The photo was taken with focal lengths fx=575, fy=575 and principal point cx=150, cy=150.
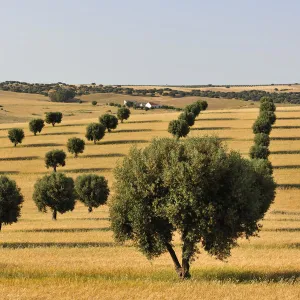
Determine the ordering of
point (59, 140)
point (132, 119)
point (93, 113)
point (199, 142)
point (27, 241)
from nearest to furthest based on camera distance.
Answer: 1. point (199, 142)
2. point (27, 241)
3. point (59, 140)
4. point (132, 119)
5. point (93, 113)

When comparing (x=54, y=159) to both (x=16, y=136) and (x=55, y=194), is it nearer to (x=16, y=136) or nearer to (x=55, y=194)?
(x=16, y=136)

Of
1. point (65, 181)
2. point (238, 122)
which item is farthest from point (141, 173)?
point (238, 122)

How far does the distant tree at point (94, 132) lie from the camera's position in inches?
4638

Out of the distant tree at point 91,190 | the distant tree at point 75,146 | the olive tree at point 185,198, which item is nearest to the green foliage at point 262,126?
the distant tree at point 75,146

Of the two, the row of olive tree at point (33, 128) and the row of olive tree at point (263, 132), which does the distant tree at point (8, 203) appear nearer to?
the row of olive tree at point (263, 132)

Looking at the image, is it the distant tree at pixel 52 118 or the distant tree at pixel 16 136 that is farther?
the distant tree at pixel 52 118

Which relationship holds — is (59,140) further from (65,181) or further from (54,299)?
(54,299)

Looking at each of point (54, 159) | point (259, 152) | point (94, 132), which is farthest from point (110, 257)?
point (94, 132)

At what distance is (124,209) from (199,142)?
5508 millimetres

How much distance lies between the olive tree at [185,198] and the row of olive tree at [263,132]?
202 ft

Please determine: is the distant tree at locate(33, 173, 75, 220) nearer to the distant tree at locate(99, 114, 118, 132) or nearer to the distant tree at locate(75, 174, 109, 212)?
the distant tree at locate(75, 174, 109, 212)

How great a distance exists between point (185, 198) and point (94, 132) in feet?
292

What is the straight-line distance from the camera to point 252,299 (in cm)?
2498

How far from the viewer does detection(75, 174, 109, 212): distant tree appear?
2970 inches
